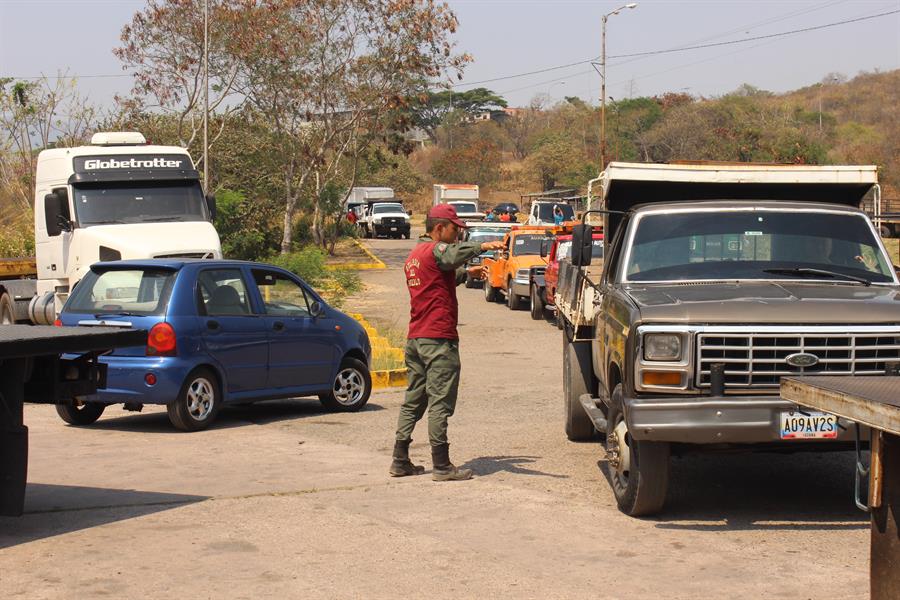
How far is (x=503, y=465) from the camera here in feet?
32.7

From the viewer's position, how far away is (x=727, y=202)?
9.41 meters

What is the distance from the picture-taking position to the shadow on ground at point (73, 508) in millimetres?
7484

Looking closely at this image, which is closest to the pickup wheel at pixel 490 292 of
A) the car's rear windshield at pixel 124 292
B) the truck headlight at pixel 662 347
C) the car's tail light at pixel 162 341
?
the car's rear windshield at pixel 124 292

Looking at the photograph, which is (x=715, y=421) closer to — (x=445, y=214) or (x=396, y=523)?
(x=396, y=523)

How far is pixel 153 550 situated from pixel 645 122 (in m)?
91.9

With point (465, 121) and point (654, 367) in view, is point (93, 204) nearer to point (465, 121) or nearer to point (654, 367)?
point (654, 367)

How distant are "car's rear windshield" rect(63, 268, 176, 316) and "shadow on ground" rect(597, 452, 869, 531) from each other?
451cm

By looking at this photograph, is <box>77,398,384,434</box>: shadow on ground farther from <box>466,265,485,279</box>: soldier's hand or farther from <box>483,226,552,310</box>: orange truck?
<box>466,265,485,279</box>: soldier's hand

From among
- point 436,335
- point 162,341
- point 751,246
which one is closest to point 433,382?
point 436,335

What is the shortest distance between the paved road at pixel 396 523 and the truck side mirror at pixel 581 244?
5.38 ft

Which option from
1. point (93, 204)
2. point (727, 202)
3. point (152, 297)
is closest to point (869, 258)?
point (727, 202)

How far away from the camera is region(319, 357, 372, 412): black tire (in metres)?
13.5

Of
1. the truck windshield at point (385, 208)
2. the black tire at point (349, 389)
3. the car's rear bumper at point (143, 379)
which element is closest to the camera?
the car's rear bumper at point (143, 379)

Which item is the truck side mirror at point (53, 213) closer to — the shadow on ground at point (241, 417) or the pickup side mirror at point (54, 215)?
the pickup side mirror at point (54, 215)
